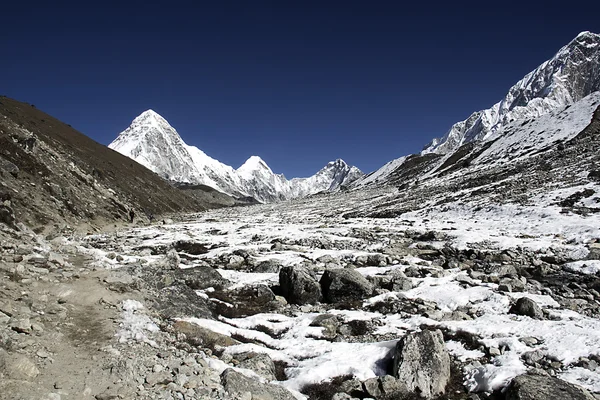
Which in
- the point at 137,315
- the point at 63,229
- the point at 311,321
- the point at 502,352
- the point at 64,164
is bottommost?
the point at 502,352

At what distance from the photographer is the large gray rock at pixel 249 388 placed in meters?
8.77

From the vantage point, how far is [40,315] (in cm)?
1050

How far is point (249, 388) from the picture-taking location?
29.5 ft

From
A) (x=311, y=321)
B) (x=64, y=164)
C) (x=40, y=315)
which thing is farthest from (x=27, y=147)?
(x=311, y=321)

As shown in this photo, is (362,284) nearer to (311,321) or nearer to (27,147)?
(311,321)

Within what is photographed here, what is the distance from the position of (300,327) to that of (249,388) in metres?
5.07

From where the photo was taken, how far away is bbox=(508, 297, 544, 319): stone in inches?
530

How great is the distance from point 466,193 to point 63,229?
53.7 meters

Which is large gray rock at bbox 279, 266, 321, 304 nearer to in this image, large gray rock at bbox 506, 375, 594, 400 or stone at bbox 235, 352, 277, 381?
stone at bbox 235, 352, 277, 381

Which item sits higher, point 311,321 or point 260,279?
point 260,279

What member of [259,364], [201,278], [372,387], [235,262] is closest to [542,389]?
[372,387]

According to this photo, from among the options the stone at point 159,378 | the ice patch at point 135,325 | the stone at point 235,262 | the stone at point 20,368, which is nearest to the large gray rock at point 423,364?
the stone at point 159,378

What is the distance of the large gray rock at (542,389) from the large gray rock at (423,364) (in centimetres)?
161

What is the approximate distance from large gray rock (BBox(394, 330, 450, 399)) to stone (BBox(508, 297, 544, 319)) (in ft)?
17.6
